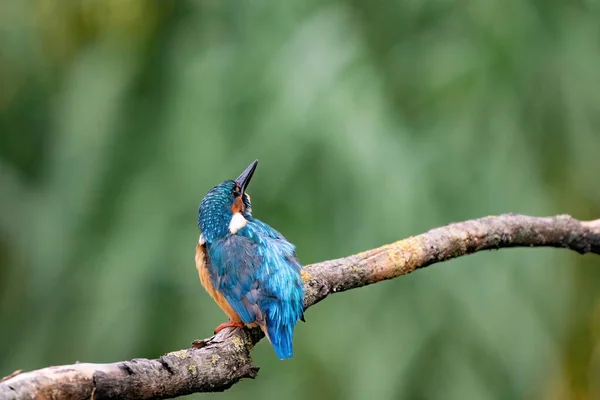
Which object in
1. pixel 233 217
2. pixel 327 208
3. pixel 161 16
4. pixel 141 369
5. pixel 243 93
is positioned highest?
pixel 161 16

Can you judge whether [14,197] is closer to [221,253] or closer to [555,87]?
[221,253]

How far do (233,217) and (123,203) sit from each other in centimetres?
153

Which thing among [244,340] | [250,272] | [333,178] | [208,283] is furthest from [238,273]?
[333,178]

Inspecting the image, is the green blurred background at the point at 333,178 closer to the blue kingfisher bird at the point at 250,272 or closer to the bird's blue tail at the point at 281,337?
the blue kingfisher bird at the point at 250,272

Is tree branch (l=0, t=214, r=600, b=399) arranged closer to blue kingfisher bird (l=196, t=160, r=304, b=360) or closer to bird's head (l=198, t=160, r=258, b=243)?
blue kingfisher bird (l=196, t=160, r=304, b=360)

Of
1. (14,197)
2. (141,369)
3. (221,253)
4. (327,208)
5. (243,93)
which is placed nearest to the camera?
(141,369)

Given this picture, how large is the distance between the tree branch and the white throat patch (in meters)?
0.23

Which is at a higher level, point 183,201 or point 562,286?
point 183,201

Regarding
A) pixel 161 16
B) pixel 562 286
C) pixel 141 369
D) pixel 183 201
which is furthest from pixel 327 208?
pixel 141 369

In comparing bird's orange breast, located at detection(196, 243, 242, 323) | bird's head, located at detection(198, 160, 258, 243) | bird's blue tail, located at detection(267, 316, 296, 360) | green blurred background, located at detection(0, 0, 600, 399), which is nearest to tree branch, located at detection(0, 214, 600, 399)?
bird's blue tail, located at detection(267, 316, 296, 360)

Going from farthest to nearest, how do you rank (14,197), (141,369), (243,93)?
(14,197)
(243,93)
(141,369)

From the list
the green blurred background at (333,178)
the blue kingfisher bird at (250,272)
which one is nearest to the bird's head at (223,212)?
the blue kingfisher bird at (250,272)

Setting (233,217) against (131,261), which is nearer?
(233,217)

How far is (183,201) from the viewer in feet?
11.2
